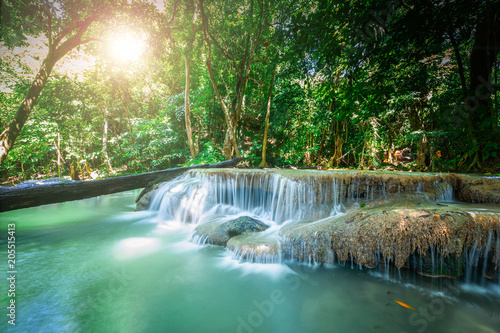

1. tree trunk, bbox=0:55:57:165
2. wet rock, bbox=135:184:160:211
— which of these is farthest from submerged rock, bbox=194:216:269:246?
tree trunk, bbox=0:55:57:165

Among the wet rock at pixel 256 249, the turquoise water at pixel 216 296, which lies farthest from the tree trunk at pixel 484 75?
the wet rock at pixel 256 249

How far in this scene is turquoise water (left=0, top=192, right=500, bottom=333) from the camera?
1932mm

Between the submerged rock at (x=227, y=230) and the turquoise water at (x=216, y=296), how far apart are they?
0.75ft

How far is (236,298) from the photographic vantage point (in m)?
2.40

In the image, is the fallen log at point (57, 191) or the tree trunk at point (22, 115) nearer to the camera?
the fallen log at point (57, 191)

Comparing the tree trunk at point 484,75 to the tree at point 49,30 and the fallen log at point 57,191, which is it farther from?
the tree at point 49,30

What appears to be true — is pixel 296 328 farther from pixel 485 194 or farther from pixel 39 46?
pixel 39 46

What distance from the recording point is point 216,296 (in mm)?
2438

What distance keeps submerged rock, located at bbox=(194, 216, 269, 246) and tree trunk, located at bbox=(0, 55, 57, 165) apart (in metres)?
7.23

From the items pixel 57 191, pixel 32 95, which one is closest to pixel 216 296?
pixel 57 191

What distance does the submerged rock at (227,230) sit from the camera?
3811 millimetres

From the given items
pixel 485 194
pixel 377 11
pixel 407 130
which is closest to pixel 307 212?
pixel 485 194

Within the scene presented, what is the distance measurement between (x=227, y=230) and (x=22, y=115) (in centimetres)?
802

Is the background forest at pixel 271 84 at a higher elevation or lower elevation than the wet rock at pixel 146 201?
higher
